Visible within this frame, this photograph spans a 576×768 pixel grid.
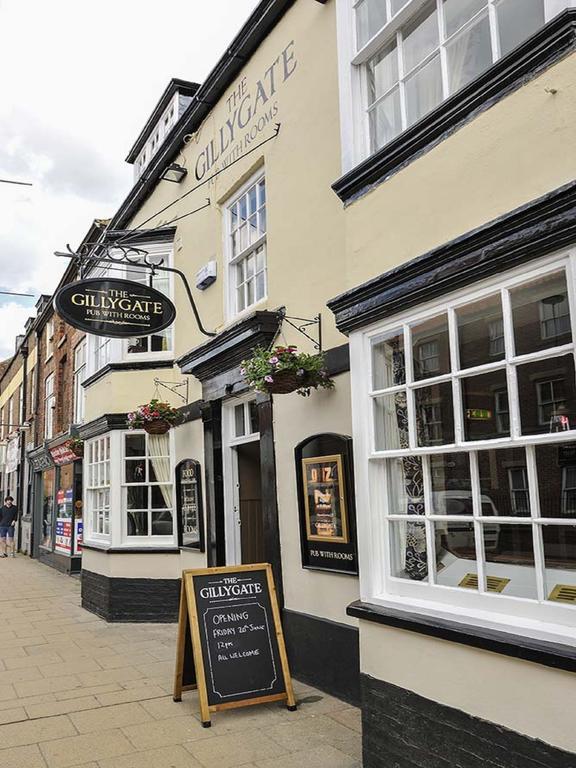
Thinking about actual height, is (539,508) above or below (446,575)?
above

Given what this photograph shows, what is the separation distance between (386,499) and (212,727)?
2301 mm

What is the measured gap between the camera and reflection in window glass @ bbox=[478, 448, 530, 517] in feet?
11.5

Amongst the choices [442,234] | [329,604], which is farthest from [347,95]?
[329,604]

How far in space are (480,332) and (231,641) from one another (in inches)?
126

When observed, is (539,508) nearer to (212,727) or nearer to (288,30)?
(212,727)

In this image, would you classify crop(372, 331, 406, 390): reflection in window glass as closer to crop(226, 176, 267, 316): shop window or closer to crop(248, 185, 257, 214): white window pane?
crop(226, 176, 267, 316): shop window

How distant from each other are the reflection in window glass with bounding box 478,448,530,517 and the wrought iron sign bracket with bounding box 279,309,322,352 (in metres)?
2.54

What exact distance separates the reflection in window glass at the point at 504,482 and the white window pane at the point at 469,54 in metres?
2.12

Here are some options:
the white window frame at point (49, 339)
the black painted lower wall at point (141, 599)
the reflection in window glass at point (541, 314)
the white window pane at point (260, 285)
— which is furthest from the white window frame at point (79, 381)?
the reflection in window glass at point (541, 314)

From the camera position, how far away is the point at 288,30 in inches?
267

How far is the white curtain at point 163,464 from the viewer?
9.56 metres

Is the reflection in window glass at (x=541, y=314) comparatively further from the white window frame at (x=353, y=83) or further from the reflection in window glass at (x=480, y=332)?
the white window frame at (x=353, y=83)

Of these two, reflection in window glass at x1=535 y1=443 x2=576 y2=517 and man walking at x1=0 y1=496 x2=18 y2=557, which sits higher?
reflection in window glass at x1=535 y1=443 x2=576 y2=517

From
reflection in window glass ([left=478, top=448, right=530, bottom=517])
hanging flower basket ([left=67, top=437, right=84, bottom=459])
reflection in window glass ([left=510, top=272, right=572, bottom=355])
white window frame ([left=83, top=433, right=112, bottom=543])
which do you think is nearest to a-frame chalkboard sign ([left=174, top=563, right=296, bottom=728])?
reflection in window glass ([left=478, top=448, right=530, bottom=517])
